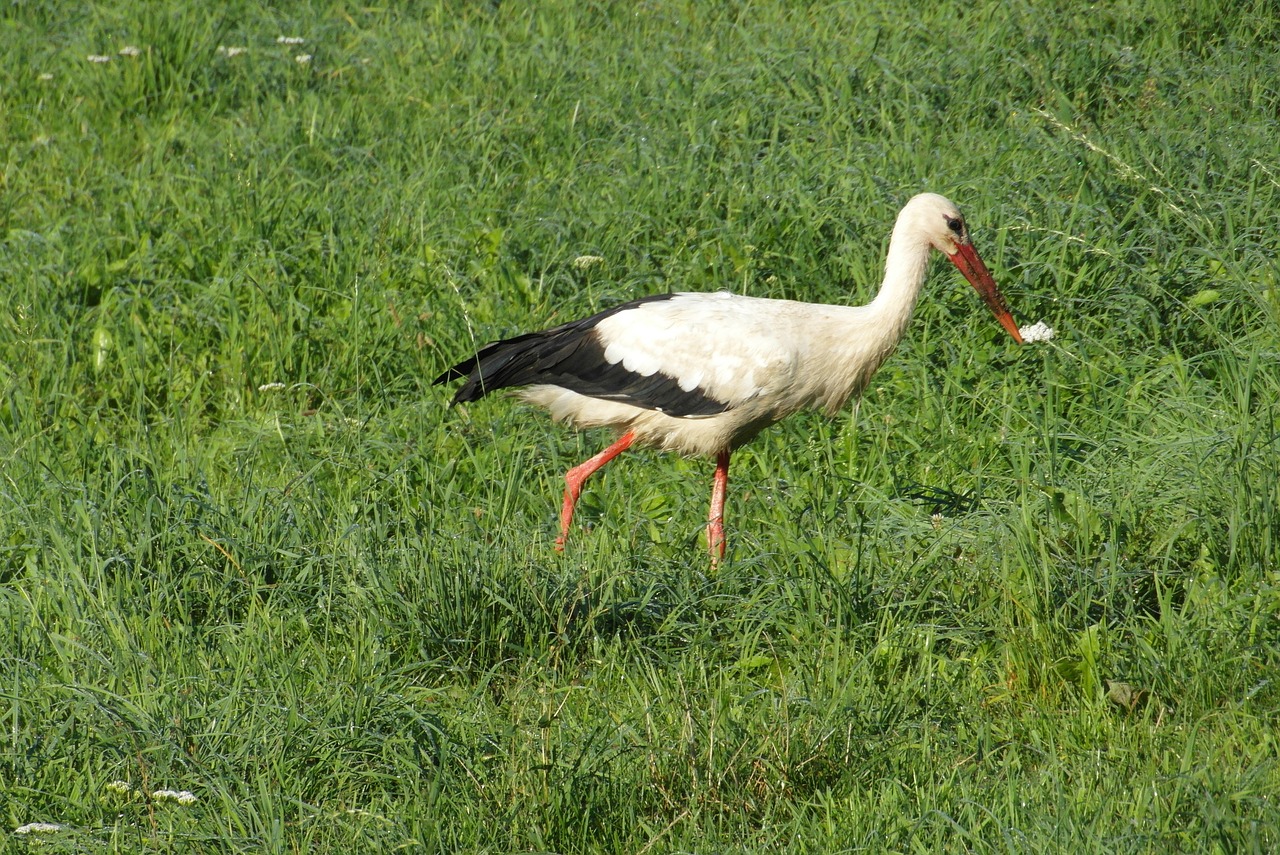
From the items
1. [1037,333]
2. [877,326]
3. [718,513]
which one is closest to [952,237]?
[877,326]

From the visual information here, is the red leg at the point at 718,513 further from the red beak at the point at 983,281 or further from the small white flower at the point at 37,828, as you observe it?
the small white flower at the point at 37,828

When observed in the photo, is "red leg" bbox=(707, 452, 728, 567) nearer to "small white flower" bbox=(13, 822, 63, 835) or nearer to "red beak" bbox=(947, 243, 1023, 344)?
"red beak" bbox=(947, 243, 1023, 344)

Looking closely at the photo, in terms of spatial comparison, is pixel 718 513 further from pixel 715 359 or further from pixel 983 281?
pixel 983 281

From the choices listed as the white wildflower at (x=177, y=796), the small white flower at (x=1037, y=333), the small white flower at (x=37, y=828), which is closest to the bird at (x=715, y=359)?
the small white flower at (x=1037, y=333)

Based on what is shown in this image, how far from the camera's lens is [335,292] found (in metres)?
5.86

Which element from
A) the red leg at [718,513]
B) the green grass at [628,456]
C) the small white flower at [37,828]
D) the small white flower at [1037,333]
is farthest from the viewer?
the small white flower at [1037,333]

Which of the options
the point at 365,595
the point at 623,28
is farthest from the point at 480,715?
the point at 623,28

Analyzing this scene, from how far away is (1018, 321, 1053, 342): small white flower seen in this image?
5.07 m

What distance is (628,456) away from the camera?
5.58 meters

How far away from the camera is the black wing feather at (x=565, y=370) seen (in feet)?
16.7

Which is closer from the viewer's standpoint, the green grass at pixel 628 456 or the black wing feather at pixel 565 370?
the green grass at pixel 628 456

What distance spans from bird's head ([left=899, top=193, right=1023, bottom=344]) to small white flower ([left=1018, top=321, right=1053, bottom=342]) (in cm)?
16

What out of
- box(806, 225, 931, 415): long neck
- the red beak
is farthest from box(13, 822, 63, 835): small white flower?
the red beak

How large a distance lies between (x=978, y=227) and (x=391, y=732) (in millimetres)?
3403
